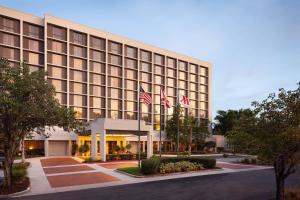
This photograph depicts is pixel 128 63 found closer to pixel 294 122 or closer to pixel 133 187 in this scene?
pixel 133 187

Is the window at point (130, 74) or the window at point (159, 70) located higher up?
the window at point (159, 70)

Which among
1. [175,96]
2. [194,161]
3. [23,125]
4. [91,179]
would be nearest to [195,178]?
[194,161]

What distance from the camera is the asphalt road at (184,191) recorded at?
17047 mm

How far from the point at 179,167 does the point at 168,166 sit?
1.26 m

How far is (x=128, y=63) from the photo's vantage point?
240ft

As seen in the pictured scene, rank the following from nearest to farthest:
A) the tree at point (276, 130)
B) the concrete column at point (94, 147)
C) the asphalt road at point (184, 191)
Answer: the tree at point (276, 130)
the asphalt road at point (184, 191)
the concrete column at point (94, 147)

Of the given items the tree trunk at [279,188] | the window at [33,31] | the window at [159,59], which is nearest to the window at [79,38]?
the window at [33,31]

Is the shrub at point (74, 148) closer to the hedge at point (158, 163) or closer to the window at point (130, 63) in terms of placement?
the window at point (130, 63)

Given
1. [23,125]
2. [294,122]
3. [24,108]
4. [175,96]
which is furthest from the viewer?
[175,96]

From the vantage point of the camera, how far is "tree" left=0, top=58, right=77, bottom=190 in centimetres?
1789

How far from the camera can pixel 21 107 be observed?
17.7 metres

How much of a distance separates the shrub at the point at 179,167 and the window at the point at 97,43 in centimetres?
4576

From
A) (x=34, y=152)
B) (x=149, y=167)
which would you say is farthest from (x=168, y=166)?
(x=34, y=152)

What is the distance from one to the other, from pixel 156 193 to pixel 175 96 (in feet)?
209
